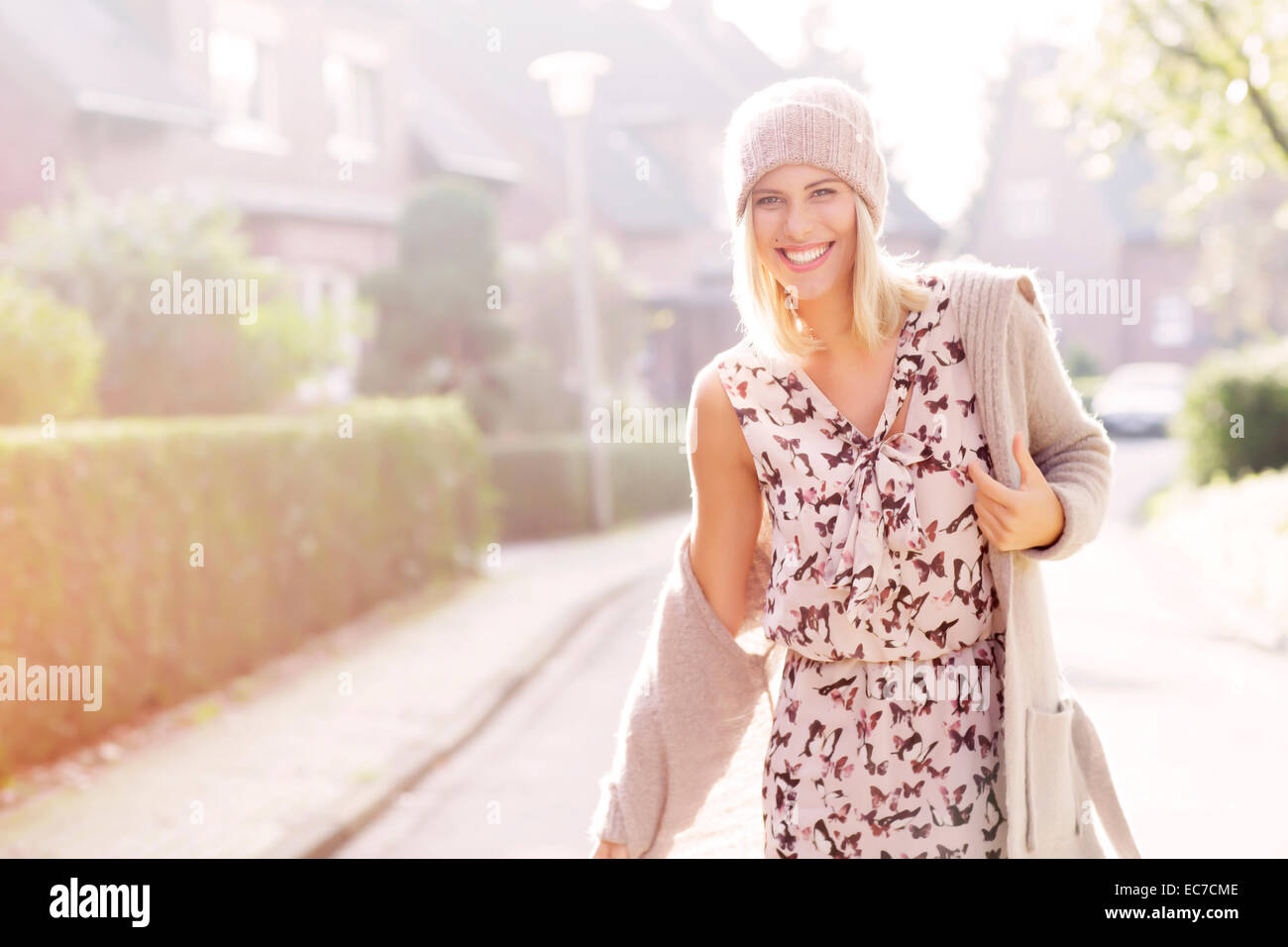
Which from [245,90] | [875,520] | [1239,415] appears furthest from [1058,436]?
[245,90]

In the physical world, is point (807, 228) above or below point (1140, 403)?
below

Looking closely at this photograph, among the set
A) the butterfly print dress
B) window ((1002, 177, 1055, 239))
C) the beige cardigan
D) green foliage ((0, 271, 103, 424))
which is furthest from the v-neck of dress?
window ((1002, 177, 1055, 239))

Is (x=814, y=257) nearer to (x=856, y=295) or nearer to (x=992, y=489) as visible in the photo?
(x=856, y=295)

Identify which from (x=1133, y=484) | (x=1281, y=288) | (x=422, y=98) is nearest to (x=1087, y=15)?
(x=1133, y=484)

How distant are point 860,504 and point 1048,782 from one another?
0.58 metres

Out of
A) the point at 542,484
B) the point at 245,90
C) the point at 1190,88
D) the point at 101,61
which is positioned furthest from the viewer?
the point at 245,90

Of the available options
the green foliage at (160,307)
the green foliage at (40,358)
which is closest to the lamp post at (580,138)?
the green foliage at (160,307)

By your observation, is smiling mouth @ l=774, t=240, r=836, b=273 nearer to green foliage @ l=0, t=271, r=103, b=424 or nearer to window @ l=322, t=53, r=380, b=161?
green foliage @ l=0, t=271, r=103, b=424

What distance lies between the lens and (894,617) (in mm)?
2629

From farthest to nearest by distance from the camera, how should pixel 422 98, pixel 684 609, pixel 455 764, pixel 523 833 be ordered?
pixel 422 98, pixel 455 764, pixel 523 833, pixel 684 609

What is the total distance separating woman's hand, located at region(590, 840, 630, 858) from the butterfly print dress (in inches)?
14.2
